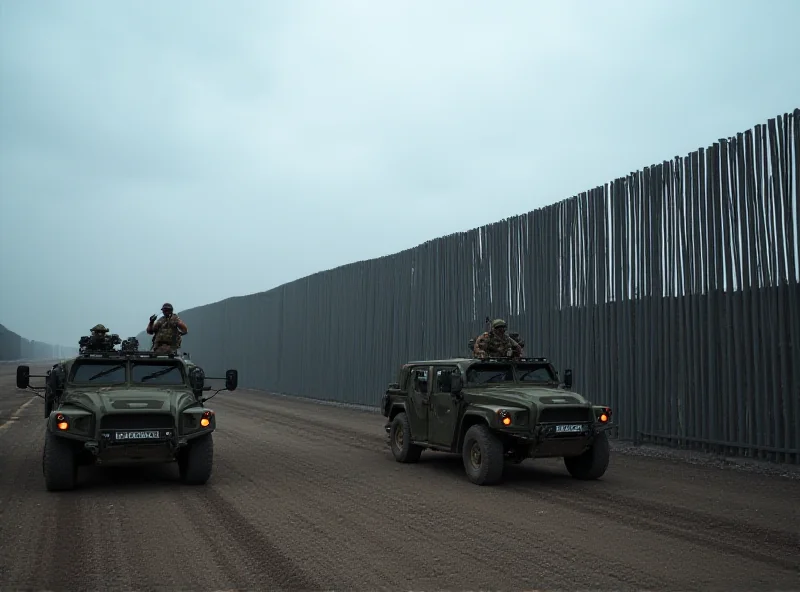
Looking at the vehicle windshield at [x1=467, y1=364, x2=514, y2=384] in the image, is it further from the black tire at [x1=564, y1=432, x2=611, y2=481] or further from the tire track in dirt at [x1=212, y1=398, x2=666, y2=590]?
the tire track in dirt at [x1=212, y1=398, x2=666, y2=590]

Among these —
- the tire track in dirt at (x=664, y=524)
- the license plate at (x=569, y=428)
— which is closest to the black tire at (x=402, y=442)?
the tire track in dirt at (x=664, y=524)

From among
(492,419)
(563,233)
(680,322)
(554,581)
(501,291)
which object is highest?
(563,233)

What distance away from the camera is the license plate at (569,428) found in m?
9.12

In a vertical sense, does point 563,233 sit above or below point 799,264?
above

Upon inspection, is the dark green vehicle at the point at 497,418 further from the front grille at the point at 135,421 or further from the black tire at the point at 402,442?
the front grille at the point at 135,421

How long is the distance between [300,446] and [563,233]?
25.1ft

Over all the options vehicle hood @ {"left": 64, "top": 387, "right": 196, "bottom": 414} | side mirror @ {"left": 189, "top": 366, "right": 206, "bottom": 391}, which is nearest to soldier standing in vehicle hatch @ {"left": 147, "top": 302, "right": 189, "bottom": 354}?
side mirror @ {"left": 189, "top": 366, "right": 206, "bottom": 391}

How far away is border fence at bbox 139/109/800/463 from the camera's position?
11.3m

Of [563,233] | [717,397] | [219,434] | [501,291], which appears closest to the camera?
[717,397]

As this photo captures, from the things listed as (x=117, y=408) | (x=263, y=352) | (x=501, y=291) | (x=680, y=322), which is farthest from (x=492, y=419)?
(x=263, y=352)

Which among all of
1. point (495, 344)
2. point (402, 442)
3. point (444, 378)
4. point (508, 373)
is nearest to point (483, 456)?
point (444, 378)

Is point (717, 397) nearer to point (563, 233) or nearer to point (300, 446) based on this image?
point (563, 233)

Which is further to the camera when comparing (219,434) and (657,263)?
(219,434)

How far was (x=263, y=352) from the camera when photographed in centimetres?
3747
